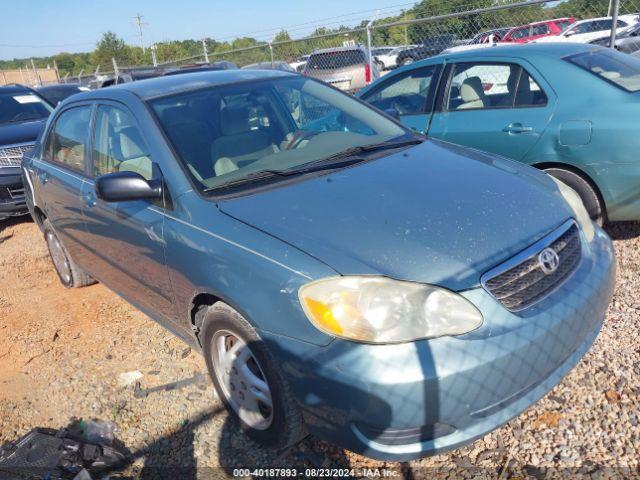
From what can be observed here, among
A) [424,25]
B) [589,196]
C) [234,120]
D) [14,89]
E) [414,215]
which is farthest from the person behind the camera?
[424,25]

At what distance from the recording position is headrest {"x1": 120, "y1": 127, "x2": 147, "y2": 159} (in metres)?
2.88

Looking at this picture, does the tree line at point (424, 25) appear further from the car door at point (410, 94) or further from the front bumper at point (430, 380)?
the front bumper at point (430, 380)

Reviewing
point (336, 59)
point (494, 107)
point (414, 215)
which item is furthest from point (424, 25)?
point (414, 215)

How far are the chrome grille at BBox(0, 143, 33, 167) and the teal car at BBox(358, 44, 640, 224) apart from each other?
16.4 feet

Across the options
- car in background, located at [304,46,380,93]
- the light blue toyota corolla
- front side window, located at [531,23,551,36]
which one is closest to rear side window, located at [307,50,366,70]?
car in background, located at [304,46,380,93]

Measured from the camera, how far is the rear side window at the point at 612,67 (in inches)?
153

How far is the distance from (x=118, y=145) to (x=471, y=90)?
307cm

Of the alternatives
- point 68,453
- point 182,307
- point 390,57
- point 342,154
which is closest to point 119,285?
point 182,307

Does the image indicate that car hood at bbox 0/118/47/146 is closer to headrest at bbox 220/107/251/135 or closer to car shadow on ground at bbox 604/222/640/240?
headrest at bbox 220/107/251/135

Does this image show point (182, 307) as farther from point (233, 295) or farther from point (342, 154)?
point (342, 154)

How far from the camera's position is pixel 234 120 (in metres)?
3.09

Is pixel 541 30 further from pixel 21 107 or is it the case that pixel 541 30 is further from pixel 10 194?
pixel 10 194

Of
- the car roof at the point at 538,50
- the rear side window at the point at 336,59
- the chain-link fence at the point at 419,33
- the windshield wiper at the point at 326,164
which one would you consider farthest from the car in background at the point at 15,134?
the rear side window at the point at 336,59

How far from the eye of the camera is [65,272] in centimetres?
463
